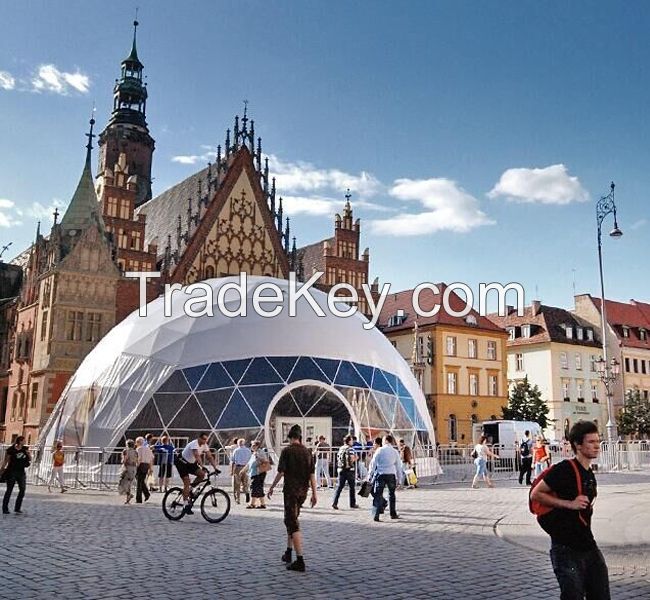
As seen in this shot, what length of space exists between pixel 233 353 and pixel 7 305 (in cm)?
2983

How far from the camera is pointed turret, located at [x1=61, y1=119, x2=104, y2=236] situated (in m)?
38.9

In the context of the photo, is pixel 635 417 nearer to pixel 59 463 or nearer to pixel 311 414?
pixel 311 414

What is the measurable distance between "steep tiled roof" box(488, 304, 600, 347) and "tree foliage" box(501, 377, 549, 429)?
7.44 m

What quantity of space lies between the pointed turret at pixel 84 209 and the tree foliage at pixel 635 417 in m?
41.6

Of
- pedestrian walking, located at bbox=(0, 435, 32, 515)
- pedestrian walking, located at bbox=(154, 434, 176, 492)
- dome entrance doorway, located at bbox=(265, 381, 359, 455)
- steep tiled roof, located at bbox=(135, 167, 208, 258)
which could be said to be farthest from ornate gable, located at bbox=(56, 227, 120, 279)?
pedestrian walking, located at bbox=(0, 435, 32, 515)

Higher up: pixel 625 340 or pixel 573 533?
pixel 625 340

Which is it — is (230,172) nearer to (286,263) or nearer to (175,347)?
(286,263)

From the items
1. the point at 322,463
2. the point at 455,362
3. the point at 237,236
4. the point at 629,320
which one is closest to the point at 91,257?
the point at 237,236

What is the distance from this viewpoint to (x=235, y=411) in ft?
71.5

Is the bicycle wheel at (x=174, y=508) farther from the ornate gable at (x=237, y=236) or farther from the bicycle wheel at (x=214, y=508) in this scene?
the ornate gable at (x=237, y=236)

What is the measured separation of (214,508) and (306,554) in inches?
186

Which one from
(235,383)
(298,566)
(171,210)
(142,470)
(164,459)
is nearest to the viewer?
(298,566)

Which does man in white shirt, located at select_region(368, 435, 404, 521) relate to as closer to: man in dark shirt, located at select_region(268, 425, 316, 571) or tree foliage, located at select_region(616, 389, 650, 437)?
man in dark shirt, located at select_region(268, 425, 316, 571)

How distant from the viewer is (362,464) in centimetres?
1939
